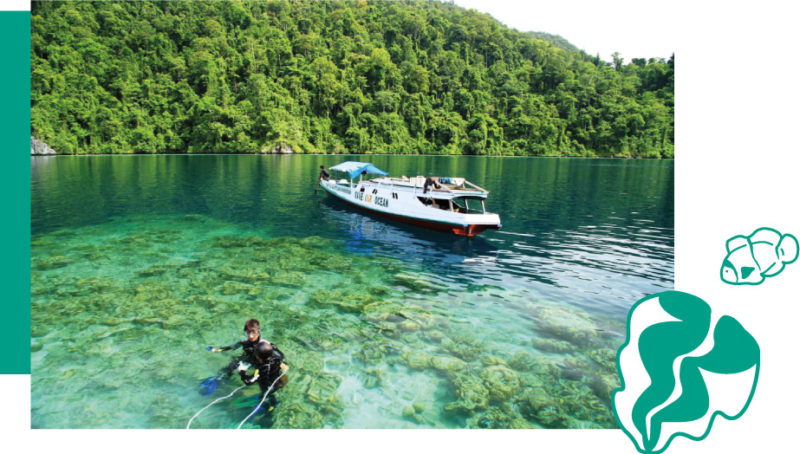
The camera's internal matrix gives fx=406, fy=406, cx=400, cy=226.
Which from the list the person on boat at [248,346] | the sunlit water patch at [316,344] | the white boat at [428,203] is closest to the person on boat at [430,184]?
the white boat at [428,203]

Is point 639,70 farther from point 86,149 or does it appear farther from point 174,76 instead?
point 86,149

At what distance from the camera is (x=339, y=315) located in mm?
12891

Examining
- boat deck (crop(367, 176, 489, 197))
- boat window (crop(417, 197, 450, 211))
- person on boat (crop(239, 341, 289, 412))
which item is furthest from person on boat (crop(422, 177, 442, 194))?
person on boat (crop(239, 341, 289, 412))

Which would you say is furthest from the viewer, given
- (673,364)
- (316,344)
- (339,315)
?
(339,315)

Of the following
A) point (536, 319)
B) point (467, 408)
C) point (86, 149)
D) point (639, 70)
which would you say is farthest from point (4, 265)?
point (639, 70)

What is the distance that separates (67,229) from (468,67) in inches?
7184

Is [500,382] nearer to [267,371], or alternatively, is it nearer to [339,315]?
[267,371]

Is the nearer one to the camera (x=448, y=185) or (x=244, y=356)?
(x=244, y=356)

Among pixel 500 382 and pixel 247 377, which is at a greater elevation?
pixel 247 377

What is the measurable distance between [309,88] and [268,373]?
156459 mm

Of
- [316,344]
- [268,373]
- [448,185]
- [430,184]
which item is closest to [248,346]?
[268,373]

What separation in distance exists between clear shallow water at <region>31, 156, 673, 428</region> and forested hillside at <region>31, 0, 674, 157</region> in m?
100

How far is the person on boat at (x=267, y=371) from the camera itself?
8367 millimetres

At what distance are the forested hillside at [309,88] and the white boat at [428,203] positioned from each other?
10091 cm
